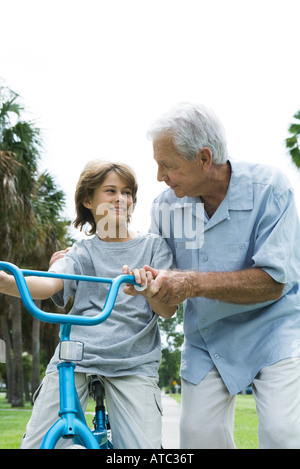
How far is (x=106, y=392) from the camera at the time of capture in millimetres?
2467

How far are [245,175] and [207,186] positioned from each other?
0.63ft

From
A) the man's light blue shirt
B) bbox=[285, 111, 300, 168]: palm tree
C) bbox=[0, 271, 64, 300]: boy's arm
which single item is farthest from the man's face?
bbox=[285, 111, 300, 168]: palm tree

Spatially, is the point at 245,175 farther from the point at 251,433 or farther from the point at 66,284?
the point at 251,433

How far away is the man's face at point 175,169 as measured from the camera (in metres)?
2.72

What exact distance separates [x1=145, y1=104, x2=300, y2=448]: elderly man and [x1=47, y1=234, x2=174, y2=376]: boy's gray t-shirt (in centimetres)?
20

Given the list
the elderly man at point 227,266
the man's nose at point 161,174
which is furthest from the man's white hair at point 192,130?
the man's nose at point 161,174

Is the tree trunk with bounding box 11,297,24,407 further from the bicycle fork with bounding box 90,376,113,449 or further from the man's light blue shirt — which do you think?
the bicycle fork with bounding box 90,376,113,449

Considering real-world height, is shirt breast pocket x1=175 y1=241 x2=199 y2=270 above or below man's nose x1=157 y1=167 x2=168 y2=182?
below

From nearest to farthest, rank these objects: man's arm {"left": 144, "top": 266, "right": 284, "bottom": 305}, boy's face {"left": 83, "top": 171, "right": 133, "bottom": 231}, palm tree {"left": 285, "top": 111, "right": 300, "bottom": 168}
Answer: man's arm {"left": 144, "top": 266, "right": 284, "bottom": 305} → boy's face {"left": 83, "top": 171, "right": 133, "bottom": 231} → palm tree {"left": 285, "top": 111, "right": 300, "bottom": 168}

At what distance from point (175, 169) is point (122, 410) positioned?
1069mm

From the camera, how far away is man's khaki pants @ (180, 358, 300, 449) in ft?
7.79

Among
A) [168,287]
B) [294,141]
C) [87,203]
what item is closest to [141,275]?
[168,287]

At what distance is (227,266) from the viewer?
108 inches
